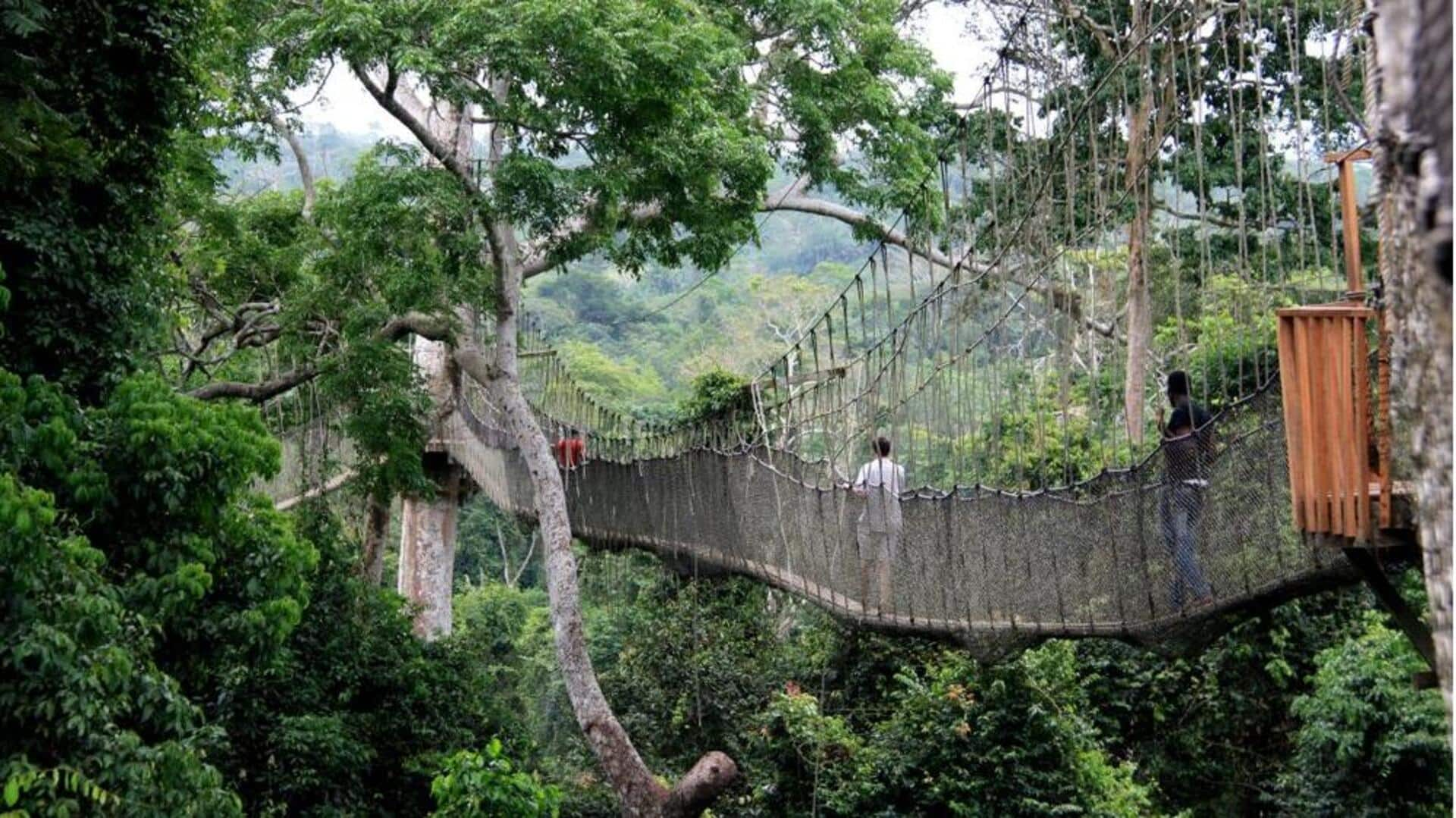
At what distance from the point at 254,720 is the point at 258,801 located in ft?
1.14

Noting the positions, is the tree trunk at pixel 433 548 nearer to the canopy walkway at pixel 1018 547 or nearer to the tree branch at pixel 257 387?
the tree branch at pixel 257 387

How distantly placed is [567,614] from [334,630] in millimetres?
1158

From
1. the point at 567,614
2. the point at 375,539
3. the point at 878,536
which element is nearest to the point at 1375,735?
the point at 878,536

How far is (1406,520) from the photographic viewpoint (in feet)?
8.95

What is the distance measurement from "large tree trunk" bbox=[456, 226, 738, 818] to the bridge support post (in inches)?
137

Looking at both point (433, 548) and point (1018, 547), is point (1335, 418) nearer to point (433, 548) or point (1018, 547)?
point (1018, 547)

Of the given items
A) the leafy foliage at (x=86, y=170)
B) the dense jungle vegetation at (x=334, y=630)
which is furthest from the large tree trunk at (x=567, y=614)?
the leafy foliage at (x=86, y=170)

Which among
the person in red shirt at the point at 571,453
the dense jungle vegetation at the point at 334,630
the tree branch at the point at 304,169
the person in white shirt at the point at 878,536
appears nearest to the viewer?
the dense jungle vegetation at the point at 334,630

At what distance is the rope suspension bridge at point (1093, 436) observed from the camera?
3006mm

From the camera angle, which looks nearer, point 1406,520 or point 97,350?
point 1406,520

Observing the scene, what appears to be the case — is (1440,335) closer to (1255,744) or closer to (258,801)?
(258,801)

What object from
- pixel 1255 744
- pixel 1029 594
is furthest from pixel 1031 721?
pixel 1029 594

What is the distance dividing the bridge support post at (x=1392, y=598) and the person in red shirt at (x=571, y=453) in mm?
5713

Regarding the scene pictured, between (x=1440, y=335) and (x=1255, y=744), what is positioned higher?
(x=1440, y=335)
